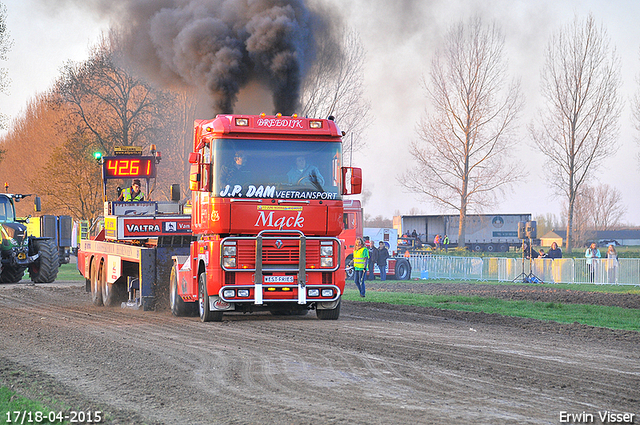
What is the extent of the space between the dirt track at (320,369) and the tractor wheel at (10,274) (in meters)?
12.3

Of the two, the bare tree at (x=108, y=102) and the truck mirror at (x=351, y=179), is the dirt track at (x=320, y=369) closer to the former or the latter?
the truck mirror at (x=351, y=179)

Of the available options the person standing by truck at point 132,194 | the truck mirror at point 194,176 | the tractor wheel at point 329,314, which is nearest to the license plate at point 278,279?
the tractor wheel at point 329,314

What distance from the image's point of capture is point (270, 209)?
12484 mm

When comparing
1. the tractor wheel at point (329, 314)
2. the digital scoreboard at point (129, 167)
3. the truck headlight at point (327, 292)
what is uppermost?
the digital scoreboard at point (129, 167)

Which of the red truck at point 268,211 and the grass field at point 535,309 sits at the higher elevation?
the red truck at point 268,211

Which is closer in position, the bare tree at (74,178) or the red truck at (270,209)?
the red truck at (270,209)

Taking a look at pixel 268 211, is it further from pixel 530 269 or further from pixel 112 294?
pixel 530 269

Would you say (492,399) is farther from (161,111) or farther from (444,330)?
(161,111)

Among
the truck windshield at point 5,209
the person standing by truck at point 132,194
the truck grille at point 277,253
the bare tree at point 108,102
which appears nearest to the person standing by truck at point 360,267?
the person standing by truck at point 132,194

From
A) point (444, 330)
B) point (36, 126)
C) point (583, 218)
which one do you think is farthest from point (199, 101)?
point (583, 218)

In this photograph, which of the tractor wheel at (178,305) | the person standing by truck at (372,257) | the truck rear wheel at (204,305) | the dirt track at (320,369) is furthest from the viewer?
the person standing by truck at (372,257)

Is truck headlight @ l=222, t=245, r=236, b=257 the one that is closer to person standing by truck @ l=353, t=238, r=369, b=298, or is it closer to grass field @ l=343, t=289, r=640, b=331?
grass field @ l=343, t=289, r=640, b=331

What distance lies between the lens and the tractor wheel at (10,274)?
25.6 m

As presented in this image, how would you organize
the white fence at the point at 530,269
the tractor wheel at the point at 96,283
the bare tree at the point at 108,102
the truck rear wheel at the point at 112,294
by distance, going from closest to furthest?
the truck rear wheel at the point at 112,294 < the tractor wheel at the point at 96,283 < the white fence at the point at 530,269 < the bare tree at the point at 108,102
